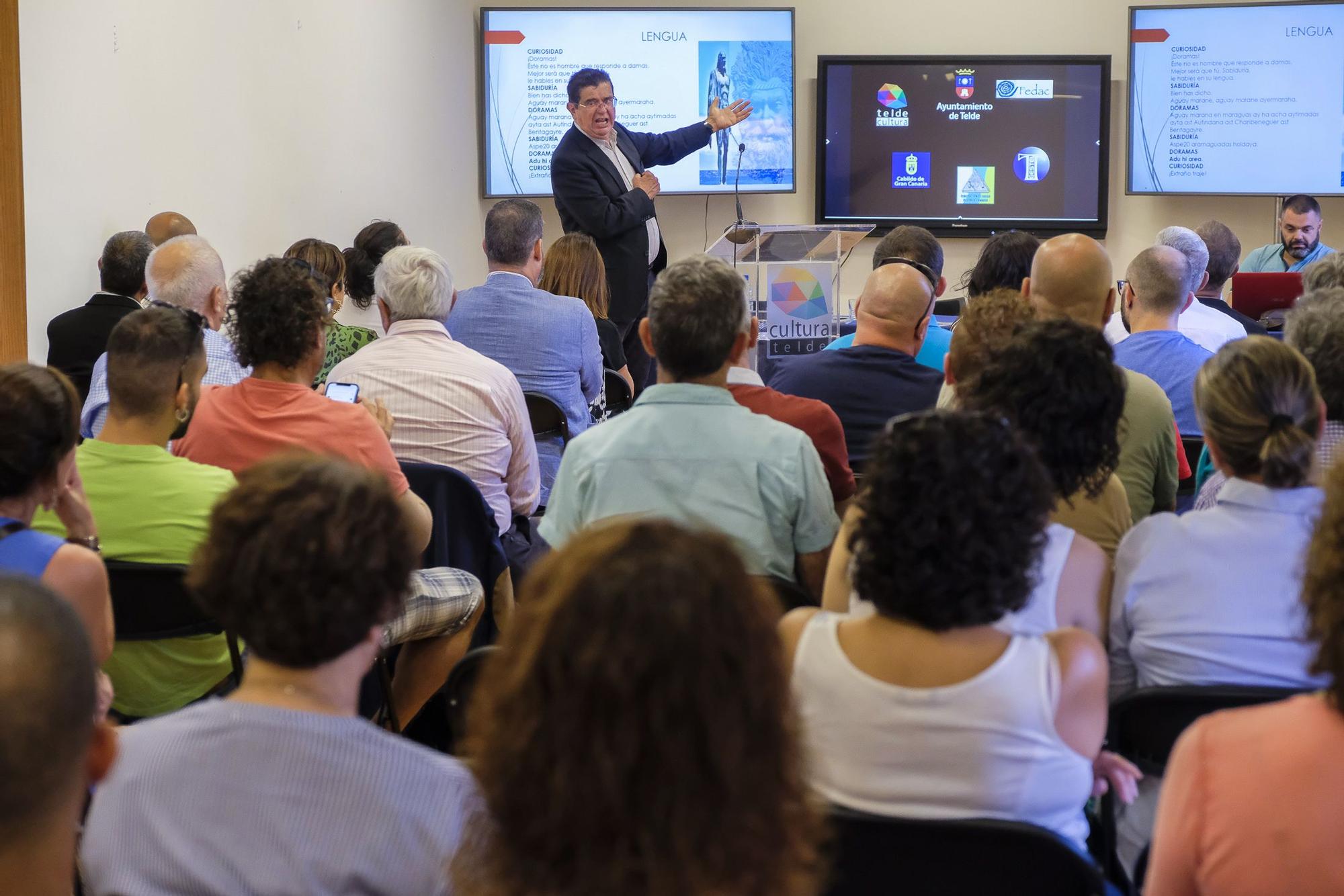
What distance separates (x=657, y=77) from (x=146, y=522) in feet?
20.2

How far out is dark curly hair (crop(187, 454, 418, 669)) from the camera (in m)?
1.21

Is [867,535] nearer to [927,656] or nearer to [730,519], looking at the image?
[927,656]

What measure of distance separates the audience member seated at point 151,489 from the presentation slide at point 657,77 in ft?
18.9

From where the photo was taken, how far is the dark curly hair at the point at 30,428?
6.23ft

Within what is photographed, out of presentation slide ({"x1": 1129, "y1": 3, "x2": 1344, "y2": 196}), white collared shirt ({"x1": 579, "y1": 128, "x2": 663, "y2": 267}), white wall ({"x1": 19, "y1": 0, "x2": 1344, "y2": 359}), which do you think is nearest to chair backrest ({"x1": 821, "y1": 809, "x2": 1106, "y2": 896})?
white wall ({"x1": 19, "y1": 0, "x2": 1344, "y2": 359})

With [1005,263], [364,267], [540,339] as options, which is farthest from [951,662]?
[364,267]

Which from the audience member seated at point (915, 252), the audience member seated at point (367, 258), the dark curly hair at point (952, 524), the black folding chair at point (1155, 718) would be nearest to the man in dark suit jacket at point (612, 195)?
the audience member seated at point (367, 258)

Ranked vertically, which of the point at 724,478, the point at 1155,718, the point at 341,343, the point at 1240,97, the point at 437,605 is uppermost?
the point at 1240,97

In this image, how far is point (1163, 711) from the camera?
1651 millimetres

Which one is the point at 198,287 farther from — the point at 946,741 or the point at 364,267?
the point at 946,741

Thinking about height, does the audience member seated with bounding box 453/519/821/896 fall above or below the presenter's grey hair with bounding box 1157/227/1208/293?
below

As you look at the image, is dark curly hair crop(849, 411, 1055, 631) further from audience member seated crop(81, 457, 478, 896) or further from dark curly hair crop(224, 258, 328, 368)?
dark curly hair crop(224, 258, 328, 368)

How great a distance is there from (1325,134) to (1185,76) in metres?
0.86

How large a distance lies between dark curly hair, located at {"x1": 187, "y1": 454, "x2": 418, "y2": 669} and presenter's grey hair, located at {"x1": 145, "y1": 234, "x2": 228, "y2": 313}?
268cm
